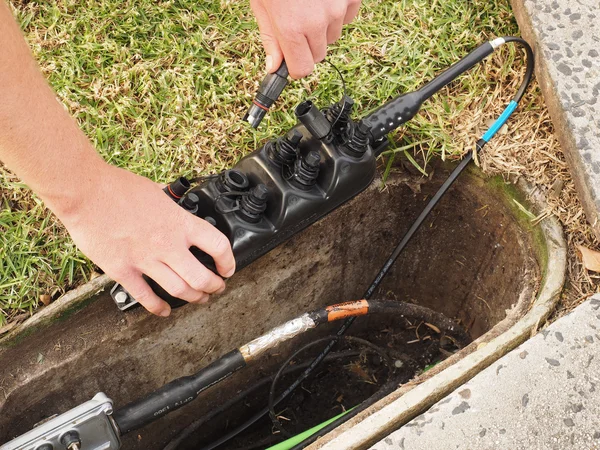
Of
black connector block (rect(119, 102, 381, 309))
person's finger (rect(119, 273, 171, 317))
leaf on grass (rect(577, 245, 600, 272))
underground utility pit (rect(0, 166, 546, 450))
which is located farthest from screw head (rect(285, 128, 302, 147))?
leaf on grass (rect(577, 245, 600, 272))

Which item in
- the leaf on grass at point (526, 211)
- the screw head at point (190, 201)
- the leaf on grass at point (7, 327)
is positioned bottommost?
the leaf on grass at point (526, 211)

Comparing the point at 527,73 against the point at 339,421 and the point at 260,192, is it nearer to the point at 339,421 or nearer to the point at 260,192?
the point at 260,192

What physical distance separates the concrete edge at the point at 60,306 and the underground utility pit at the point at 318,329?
0.05 ft

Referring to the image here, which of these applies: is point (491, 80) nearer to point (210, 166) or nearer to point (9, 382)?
point (210, 166)

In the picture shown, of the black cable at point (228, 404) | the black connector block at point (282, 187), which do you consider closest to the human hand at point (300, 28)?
the black connector block at point (282, 187)

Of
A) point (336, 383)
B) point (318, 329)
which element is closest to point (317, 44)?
point (318, 329)

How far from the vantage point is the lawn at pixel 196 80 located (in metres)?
1.97

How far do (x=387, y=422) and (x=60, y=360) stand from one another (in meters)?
0.95

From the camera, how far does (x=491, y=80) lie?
2.16 metres

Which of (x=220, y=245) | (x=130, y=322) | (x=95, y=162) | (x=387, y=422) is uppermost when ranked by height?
(x=95, y=162)

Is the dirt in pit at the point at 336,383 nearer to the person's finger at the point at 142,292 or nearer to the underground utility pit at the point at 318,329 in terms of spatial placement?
the underground utility pit at the point at 318,329

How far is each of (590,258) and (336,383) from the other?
121 centimetres

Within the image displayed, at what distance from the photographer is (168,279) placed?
147cm

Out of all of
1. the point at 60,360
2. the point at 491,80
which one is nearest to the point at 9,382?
the point at 60,360
